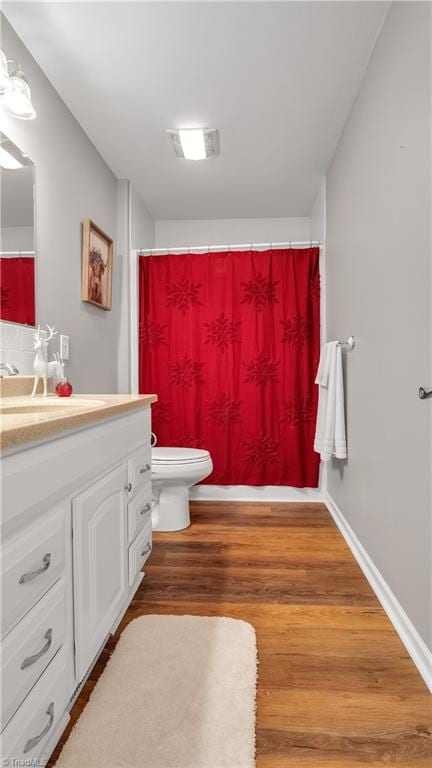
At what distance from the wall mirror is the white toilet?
1.00 m

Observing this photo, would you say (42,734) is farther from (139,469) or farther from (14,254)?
(14,254)

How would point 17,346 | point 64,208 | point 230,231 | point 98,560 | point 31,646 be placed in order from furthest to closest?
point 230,231, point 64,208, point 17,346, point 98,560, point 31,646

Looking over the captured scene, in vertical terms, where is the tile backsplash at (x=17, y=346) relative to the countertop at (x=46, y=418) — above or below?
above

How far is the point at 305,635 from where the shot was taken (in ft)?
4.74

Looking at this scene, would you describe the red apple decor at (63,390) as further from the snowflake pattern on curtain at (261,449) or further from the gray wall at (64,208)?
the snowflake pattern on curtain at (261,449)

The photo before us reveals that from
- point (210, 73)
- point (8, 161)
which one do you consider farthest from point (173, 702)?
point (210, 73)

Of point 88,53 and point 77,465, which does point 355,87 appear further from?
point 77,465

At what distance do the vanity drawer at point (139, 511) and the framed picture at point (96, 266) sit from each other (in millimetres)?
1140

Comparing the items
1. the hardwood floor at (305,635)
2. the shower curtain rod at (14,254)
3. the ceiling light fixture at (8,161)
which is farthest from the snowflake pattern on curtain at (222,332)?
the ceiling light fixture at (8,161)

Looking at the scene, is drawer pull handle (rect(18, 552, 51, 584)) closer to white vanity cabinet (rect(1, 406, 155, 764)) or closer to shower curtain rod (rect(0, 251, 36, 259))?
white vanity cabinet (rect(1, 406, 155, 764))

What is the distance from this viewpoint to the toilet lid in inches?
89.9

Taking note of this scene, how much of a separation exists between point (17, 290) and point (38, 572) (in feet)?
3.87

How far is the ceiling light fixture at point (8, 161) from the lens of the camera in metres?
1.53

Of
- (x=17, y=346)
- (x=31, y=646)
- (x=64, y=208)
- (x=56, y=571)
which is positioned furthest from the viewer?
(x=64, y=208)
